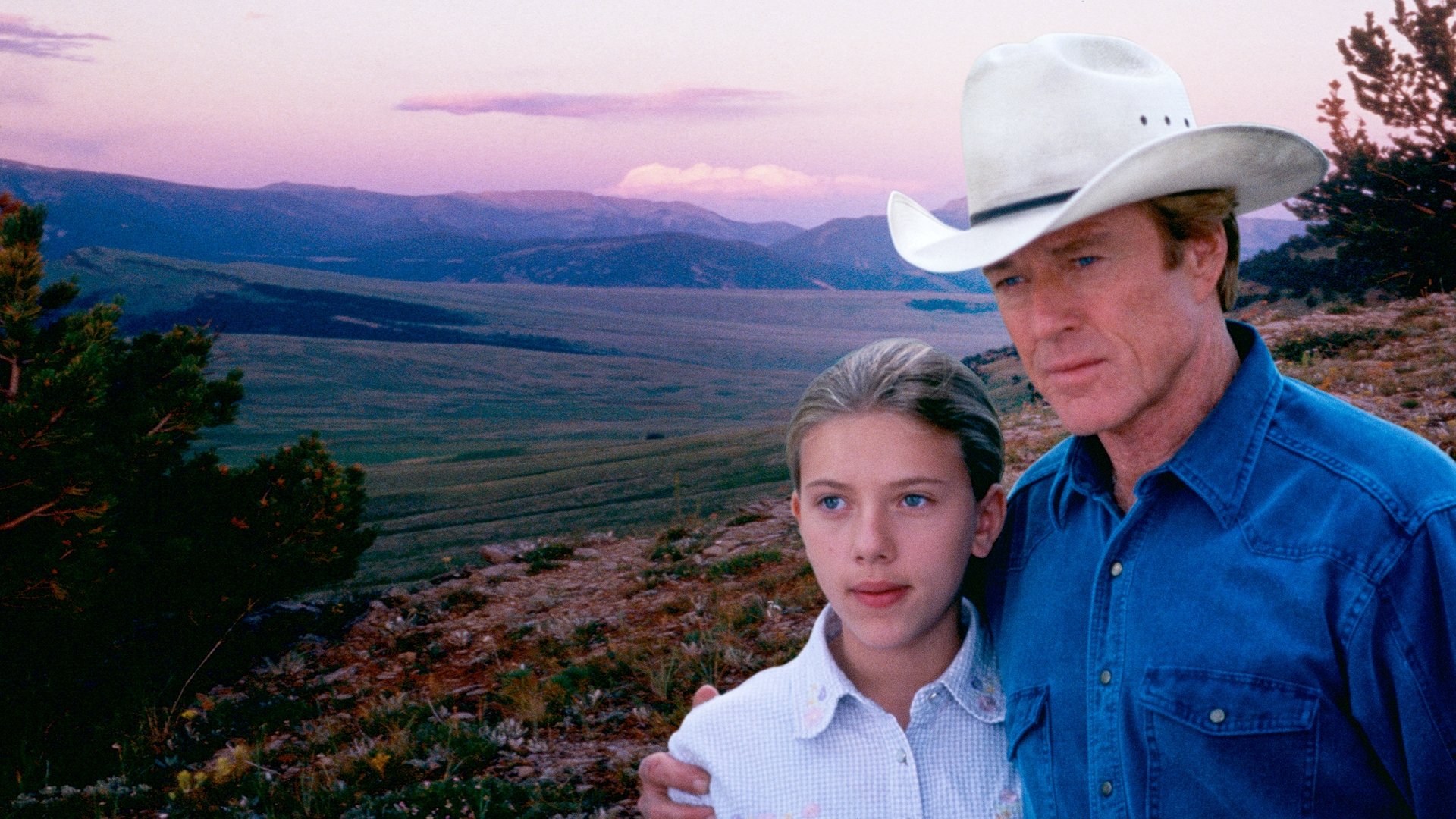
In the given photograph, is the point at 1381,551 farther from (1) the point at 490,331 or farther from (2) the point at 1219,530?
(1) the point at 490,331

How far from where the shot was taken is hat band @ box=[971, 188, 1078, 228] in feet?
6.65

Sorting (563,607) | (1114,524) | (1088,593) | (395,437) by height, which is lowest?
(395,437)

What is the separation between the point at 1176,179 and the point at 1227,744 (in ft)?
3.40

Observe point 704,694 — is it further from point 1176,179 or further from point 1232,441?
point 1176,179

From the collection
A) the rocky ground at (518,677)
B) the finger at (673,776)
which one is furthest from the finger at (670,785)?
the rocky ground at (518,677)

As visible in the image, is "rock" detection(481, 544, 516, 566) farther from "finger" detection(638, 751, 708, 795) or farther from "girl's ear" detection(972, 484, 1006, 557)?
"girl's ear" detection(972, 484, 1006, 557)

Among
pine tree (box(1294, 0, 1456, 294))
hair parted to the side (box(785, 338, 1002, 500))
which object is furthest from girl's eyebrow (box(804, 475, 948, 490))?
pine tree (box(1294, 0, 1456, 294))

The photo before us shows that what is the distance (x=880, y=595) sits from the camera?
89.8 inches

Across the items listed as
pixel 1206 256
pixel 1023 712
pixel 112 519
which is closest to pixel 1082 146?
pixel 1206 256

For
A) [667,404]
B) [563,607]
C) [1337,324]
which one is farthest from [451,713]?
[667,404]

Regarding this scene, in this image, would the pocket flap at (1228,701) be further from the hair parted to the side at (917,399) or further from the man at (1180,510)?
the hair parted to the side at (917,399)

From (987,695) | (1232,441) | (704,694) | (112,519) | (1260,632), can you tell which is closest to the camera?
(1260,632)

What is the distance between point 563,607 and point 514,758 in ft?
13.1

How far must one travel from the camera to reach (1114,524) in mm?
2109
